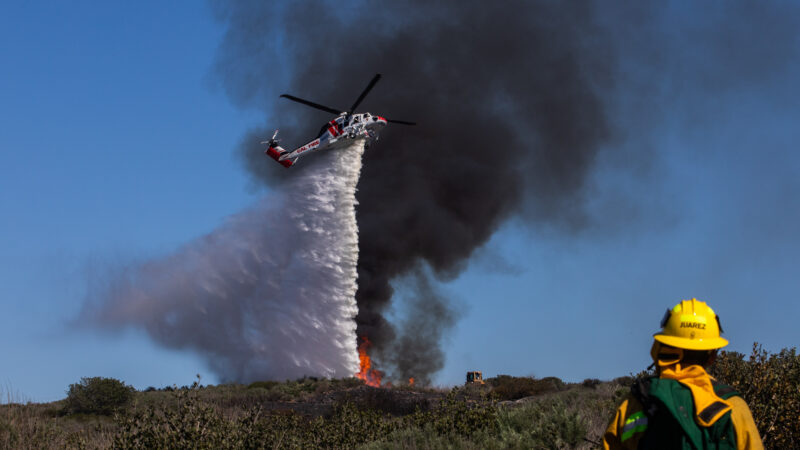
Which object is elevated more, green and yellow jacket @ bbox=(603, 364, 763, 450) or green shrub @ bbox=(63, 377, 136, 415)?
green shrub @ bbox=(63, 377, 136, 415)

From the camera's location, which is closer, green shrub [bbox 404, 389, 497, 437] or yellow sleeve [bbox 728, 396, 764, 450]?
yellow sleeve [bbox 728, 396, 764, 450]

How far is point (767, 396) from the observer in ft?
Answer: 42.7

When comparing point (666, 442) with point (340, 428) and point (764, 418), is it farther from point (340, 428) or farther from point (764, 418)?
point (340, 428)

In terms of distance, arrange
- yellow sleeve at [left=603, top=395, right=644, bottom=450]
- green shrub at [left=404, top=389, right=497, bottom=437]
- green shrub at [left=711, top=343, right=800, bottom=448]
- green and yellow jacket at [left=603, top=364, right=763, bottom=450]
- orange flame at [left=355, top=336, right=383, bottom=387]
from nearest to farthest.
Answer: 1. green and yellow jacket at [left=603, top=364, right=763, bottom=450]
2. yellow sleeve at [left=603, top=395, right=644, bottom=450]
3. green shrub at [left=711, top=343, right=800, bottom=448]
4. green shrub at [left=404, top=389, right=497, bottom=437]
5. orange flame at [left=355, top=336, right=383, bottom=387]

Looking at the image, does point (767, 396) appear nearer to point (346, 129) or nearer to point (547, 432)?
point (547, 432)

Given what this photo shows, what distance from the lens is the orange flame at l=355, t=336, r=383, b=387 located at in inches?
2157

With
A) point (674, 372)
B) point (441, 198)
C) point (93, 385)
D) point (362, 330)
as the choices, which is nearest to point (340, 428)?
point (674, 372)

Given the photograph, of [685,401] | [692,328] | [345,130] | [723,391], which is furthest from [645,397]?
[345,130]

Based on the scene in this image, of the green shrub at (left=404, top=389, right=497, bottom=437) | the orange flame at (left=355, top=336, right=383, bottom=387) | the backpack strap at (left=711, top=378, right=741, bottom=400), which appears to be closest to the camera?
the backpack strap at (left=711, top=378, right=741, bottom=400)

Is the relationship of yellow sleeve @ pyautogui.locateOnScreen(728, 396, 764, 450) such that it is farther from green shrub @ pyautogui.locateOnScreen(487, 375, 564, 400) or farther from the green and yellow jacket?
green shrub @ pyautogui.locateOnScreen(487, 375, 564, 400)

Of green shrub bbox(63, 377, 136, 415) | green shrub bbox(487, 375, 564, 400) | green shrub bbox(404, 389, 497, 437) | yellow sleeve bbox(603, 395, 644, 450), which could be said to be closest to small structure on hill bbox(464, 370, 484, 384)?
green shrub bbox(487, 375, 564, 400)

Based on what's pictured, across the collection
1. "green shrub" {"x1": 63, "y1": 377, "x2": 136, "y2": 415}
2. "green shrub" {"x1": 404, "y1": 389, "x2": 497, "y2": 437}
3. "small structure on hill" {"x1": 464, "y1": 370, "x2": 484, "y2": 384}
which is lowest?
"green shrub" {"x1": 404, "y1": 389, "x2": 497, "y2": 437}

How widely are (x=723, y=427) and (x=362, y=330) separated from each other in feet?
182

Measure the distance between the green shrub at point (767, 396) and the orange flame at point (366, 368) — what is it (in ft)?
136
